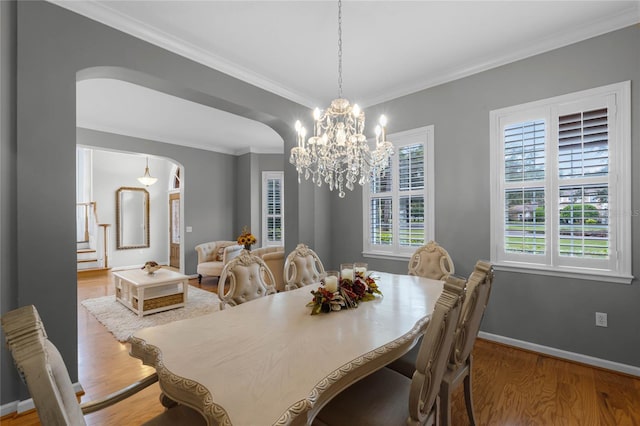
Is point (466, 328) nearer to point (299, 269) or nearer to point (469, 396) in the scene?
point (469, 396)

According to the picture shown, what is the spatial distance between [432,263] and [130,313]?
4.05 m

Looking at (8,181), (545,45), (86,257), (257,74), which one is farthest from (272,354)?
(86,257)

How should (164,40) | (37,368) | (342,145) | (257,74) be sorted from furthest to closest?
1. (257,74)
2. (164,40)
3. (342,145)
4. (37,368)

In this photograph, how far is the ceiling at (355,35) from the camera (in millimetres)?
2354

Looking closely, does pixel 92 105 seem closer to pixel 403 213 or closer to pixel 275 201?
pixel 275 201

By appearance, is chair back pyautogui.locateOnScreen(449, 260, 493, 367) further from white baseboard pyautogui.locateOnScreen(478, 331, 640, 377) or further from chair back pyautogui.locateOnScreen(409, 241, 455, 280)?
white baseboard pyautogui.locateOnScreen(478, 331, 640, 377)

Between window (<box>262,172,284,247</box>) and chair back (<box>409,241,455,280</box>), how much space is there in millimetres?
4452

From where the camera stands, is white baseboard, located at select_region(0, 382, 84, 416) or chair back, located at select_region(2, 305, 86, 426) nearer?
chair back, located at select_region(2, 305, 86, 426)

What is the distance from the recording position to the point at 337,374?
3.60 feet

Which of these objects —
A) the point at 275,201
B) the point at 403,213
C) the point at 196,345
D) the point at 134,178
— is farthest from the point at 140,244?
the point at 196,345

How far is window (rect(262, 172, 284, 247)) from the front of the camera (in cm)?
716

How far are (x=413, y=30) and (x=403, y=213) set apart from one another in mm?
2036

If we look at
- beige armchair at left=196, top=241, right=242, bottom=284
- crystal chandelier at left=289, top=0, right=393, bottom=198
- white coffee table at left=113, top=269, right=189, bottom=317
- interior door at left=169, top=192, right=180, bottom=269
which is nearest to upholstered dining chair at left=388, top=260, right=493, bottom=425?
crystal chandelier at left=289, top=0, right=393, bottom=198

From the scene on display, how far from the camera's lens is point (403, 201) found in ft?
12.6
